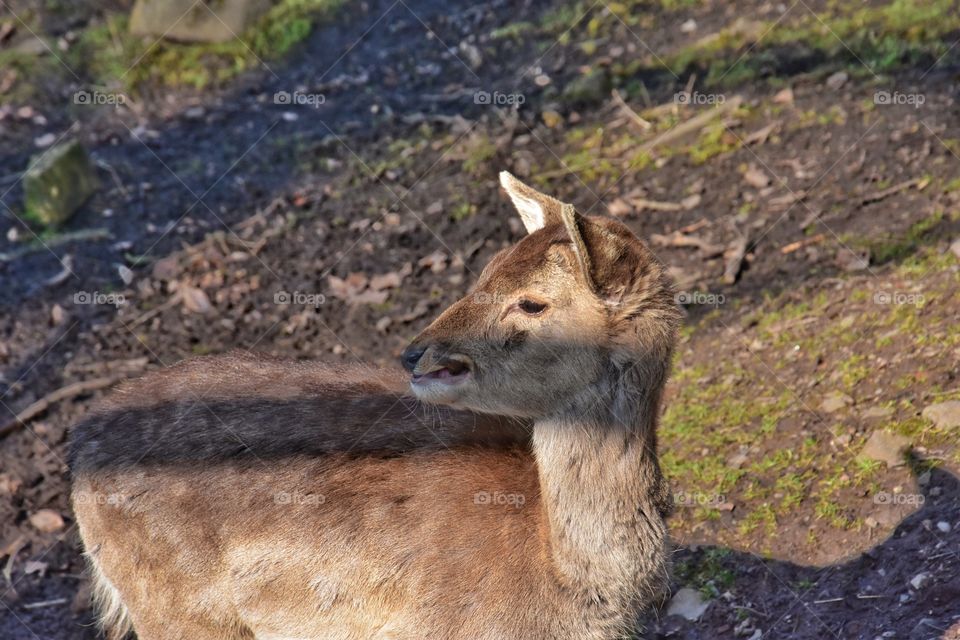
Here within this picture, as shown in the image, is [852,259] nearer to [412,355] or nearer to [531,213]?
[531,213]

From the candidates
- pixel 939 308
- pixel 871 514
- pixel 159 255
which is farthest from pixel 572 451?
pixel 159 255

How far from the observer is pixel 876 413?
5910 millimetres

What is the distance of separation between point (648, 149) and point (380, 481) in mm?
5370

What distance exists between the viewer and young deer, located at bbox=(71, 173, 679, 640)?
14.2ft

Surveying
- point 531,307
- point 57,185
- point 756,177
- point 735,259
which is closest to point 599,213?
point 756,177

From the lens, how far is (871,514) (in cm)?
545

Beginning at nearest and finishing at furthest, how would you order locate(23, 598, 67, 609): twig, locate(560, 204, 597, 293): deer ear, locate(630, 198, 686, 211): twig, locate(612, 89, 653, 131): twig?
locate(560, 204, 597, 293): deer ear, locate(23, 598, 67, 609): twig, locate(630, 198, 686, 211): twig, locate(612, 89, 653, 131): twig

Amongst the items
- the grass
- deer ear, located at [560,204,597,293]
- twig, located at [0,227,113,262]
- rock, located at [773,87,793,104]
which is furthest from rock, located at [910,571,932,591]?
the grass

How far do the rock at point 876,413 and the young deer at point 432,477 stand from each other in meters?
2.01

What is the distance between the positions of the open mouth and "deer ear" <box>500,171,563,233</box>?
0.73 meters

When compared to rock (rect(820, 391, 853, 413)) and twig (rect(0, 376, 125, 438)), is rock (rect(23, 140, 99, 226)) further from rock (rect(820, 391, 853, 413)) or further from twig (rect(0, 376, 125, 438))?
rock (rect(820, 391, 853, 413))

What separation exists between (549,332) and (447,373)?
1.47ft

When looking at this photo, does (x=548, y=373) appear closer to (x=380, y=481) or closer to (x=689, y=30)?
(x=380, y=481)

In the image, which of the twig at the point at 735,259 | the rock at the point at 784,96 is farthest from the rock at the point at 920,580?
the rock at the point at 784,96
